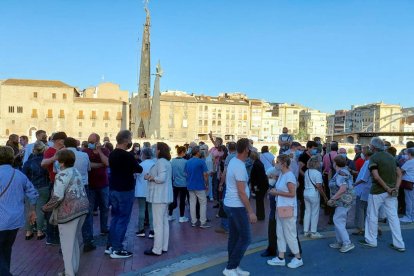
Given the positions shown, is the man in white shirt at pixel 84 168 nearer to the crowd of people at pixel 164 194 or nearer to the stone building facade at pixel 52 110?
the crowd of people at pixel 164 194

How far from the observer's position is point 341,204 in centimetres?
657

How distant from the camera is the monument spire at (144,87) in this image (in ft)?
160

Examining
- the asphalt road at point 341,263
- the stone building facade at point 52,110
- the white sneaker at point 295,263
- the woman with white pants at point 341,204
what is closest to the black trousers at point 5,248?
the asphalt road at point 341,263

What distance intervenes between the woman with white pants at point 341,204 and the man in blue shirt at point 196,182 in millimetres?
2874

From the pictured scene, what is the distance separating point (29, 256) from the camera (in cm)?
618

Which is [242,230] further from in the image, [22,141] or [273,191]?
[22,141]

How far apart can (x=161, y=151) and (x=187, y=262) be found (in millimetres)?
1796

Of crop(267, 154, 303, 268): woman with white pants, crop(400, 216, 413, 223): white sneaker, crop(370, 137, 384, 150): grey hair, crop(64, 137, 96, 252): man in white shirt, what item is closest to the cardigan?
crop(64, 137, 96, 252): man in white shirt

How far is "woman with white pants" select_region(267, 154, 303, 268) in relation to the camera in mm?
5766

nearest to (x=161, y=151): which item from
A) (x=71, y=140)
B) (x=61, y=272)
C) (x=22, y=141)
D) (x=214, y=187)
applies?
(x=71, y=140)

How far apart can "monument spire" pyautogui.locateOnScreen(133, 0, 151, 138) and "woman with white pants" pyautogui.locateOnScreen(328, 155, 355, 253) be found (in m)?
43.2

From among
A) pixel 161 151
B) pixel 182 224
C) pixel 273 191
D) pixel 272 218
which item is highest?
pixel 161 151

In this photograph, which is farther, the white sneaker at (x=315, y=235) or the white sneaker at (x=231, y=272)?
the white sneaker at (x=315, y=235)

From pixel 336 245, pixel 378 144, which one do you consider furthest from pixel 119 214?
pixel 378 144
